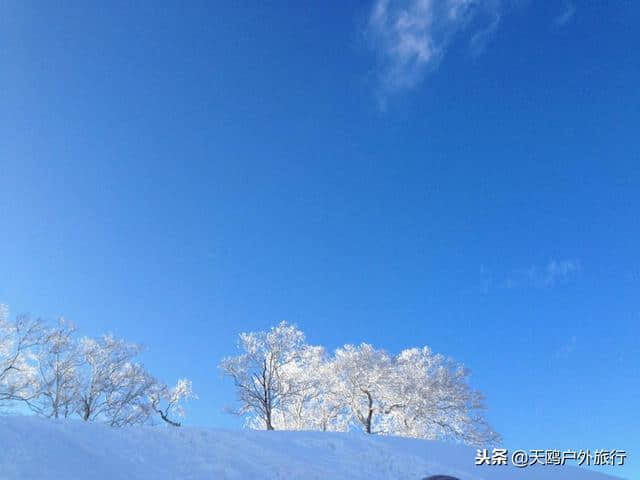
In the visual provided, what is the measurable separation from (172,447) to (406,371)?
102ft

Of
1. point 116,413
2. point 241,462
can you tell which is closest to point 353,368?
point 116,413

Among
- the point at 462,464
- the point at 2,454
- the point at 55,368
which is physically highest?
the point at 55,368

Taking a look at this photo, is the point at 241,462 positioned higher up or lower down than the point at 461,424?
lower down

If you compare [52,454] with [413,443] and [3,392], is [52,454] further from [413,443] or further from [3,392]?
[3,392]

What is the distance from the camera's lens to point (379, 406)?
134ft

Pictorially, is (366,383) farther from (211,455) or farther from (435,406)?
(211,455)

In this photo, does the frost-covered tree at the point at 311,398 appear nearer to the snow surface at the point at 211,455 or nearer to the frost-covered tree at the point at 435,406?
the frost-covered tree at the point at 435,406

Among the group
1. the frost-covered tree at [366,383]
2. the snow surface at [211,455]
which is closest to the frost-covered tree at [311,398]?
the frost-covered tree at [366,383]

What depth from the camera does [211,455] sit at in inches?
499

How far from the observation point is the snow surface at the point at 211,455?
33.8 ft

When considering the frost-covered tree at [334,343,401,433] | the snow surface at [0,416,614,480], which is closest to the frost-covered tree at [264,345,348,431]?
the frost-covered tree at [334,343,401,433]

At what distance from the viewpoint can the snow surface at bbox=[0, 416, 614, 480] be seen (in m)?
10.3

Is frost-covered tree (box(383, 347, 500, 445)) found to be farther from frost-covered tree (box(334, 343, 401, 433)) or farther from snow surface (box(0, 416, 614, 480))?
snow surface (box(0, 416, 614, 480))

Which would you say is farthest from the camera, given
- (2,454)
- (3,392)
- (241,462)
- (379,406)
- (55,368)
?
(379,406)
